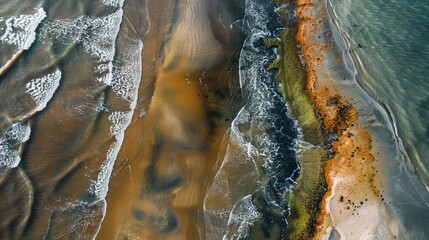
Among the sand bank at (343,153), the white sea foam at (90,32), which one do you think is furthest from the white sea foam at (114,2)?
the sand bank at (343,153)

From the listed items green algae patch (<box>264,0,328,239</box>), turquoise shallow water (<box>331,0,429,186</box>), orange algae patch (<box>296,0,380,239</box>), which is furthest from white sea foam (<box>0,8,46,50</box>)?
turquoise shallow water (<box>331,0,429,186</box>)

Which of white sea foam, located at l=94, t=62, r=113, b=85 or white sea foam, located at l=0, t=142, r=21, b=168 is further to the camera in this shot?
white sea foam, located at l=94, t=62, r=113, b=85

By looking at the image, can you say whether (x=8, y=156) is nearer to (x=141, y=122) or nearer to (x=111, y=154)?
(x=111, y=154)

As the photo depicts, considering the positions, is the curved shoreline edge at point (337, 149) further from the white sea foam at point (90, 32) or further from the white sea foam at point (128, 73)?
the white sea foam at point (90, 32)

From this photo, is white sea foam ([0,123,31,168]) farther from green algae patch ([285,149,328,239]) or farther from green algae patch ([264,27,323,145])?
green algae patch ([264,27,323,145])

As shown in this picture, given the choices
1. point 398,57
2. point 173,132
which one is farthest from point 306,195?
point 398,57
